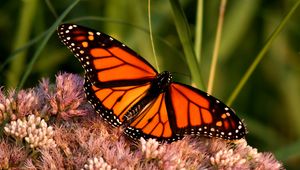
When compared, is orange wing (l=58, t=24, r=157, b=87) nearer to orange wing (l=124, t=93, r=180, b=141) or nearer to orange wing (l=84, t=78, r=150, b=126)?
orange wing (l=84, t=78, r=150, b=126)

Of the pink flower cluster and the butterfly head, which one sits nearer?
the pink flower cluster

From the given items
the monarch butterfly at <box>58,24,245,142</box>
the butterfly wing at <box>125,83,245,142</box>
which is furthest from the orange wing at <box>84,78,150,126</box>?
the butterfly wing at <box>125,83,245,142</box>

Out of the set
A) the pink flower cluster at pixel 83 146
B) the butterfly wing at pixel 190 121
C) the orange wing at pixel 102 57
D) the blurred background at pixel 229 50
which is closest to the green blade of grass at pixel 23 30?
the blurred background at pixel 229 50

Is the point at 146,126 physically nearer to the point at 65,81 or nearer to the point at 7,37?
the point at 65,81

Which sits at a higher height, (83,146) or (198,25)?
(198,25)

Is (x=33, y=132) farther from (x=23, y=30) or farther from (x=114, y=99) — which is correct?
(x=23, y=30)

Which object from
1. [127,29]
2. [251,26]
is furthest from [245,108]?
[127,29]

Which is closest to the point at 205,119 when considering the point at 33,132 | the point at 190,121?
the point at 190,121
